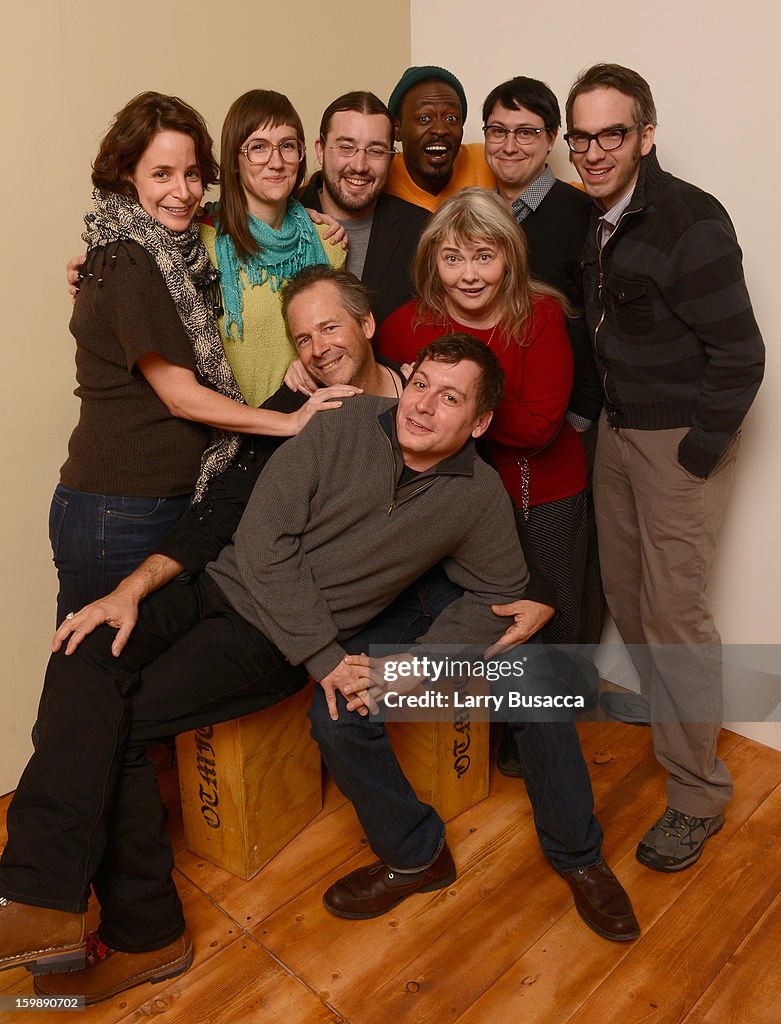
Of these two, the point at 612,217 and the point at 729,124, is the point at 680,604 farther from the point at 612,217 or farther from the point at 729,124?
the point at 729,124

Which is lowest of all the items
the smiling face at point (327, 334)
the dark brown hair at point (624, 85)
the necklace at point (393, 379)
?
the necklace at point (393, 379)

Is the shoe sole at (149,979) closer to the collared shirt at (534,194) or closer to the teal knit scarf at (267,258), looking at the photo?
the teal knit scarf at (267,258)

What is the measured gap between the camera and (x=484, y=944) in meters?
1.97

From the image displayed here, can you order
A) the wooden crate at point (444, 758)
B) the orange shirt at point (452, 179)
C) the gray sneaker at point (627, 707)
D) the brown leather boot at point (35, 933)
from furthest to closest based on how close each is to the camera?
1. the gray sneaker at point (627, 707)
2. the orange shirt at point (452, 179)
3. the wooden crate at point (444, 758)
4. the brown leather boot at point (35, 933)

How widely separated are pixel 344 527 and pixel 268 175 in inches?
33.3

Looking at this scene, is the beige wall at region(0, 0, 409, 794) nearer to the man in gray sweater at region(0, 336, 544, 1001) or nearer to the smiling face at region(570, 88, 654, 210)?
the man in gray sweater at region(0, 336, 544, 1001)

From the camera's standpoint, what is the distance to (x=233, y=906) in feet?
6.86

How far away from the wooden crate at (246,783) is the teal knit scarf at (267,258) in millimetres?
940

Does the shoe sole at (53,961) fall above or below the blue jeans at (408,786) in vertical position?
below

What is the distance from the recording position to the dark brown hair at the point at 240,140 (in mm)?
2072

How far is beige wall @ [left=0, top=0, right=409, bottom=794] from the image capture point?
231 cm

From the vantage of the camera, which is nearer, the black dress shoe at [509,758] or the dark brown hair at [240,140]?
the dark brown hair at [240,140]

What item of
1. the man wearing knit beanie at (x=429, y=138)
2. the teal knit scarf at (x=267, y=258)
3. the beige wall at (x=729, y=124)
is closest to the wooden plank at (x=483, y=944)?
the beige wall at (x=729, y=124)

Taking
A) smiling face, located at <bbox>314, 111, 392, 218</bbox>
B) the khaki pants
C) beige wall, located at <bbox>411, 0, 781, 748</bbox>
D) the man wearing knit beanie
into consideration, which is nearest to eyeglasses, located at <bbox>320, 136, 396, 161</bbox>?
smiling face, located at <bbox>314, 111, 392, 218</bbox>
